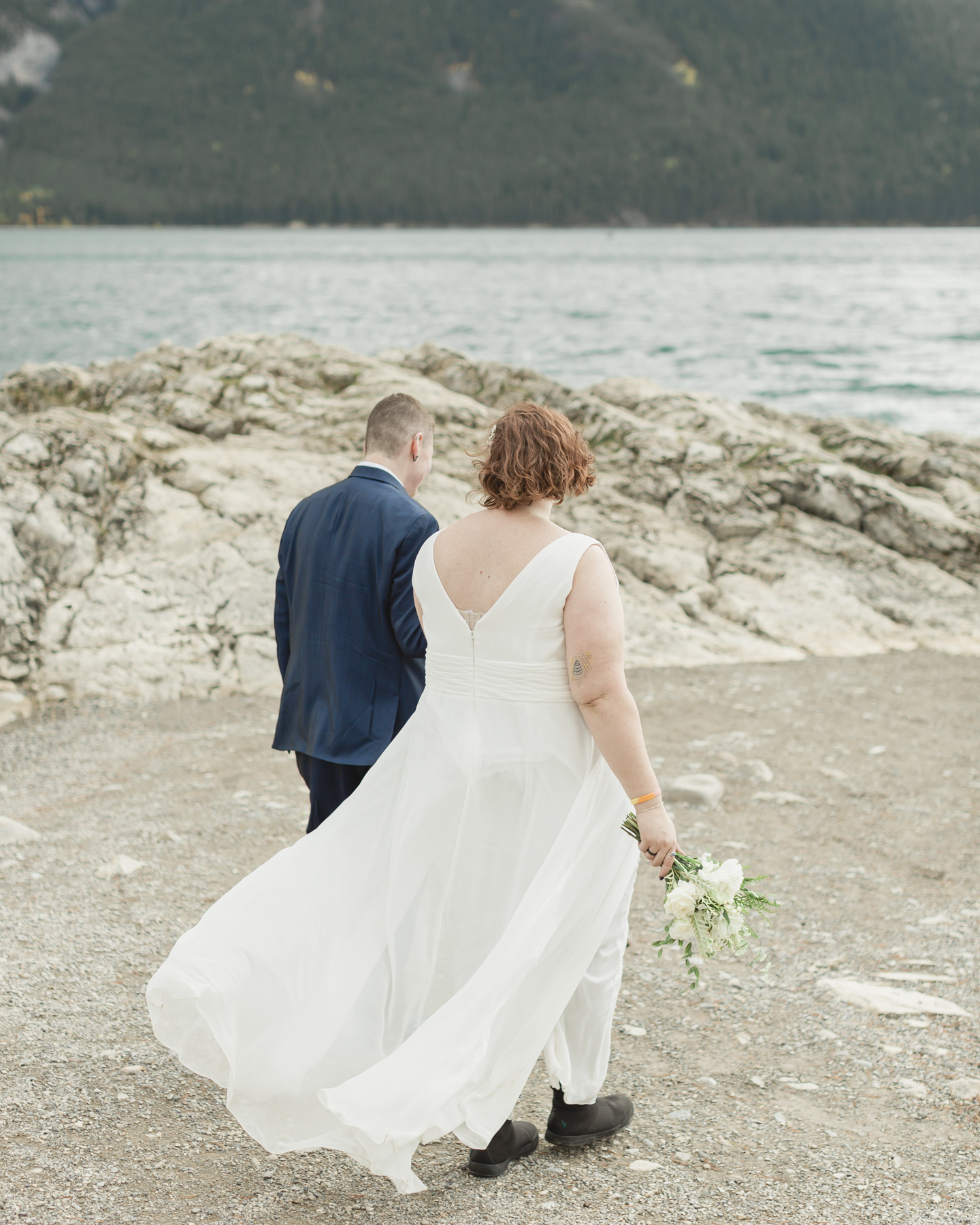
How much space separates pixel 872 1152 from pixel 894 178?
20931 centimetres

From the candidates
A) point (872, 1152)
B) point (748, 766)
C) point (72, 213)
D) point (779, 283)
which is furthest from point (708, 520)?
point (72, 213)

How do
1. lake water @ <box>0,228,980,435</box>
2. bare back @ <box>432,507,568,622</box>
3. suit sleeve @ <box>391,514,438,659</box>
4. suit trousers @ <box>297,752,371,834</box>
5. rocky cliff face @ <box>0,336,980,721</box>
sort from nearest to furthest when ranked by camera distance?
bare back @ <box>432,507,568,622</box>, suit sleeve @ <box>391,514,438,659</box>, suit trousers @ <box>297,752,371,834</box>, rocky cliff face @ <box>0,336,980,721</box>, lake water @ <box>0,228,980,435</box>

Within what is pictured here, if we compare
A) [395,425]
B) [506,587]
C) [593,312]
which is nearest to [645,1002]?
[506,587]

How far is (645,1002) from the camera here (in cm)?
444

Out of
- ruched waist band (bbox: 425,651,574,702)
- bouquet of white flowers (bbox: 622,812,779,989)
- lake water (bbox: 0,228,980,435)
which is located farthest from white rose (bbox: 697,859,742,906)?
lake water (bbox: 0,228,980,435)

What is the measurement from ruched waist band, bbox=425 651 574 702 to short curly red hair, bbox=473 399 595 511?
17.9 inches

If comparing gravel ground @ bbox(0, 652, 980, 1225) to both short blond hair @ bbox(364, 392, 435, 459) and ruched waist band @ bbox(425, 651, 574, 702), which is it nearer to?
ruched waist band @ bbox(425, 651, 574, 702)

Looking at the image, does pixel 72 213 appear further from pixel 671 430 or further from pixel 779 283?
pixel 671 430

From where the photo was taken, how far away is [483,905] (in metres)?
3.03

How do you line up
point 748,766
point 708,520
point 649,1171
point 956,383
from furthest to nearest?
point 956,383 → point 708,520 → point 748,766 → point 649,1171

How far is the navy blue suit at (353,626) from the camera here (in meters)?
3.83

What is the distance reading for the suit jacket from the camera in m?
3.83

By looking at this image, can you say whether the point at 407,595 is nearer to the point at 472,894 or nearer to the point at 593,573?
the point at 593,573

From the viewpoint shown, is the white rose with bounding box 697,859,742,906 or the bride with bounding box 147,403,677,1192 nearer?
the bride with bounding box 147,403,677,1192
